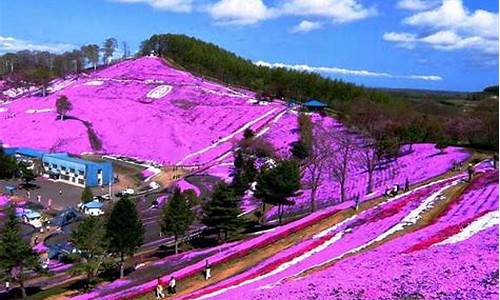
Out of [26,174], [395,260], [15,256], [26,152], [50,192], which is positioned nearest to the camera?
[395,260]

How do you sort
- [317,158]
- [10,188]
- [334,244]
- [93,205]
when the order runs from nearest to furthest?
1. [334,244]
2. [317,158]
3. [93,205]
4. [10,188]

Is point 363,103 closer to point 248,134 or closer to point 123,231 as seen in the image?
point 248,134

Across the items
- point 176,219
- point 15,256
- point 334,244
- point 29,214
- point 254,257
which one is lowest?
point 29,214

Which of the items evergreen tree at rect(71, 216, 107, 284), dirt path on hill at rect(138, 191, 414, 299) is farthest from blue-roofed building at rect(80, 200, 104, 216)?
dirt path on hill at rect(138, 191, 414, 299)

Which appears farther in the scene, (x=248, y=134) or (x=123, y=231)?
(x=248, y=134)

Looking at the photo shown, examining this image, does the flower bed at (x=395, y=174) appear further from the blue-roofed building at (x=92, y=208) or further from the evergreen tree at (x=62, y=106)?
the evergreen tree at (x=62, y=106)

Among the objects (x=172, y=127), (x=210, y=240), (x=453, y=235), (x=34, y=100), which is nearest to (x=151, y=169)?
(x=172, y=127)

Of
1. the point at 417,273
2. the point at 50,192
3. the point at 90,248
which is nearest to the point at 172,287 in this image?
the point at 90,248
